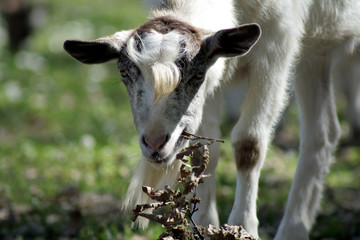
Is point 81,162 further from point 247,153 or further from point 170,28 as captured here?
point 170,28

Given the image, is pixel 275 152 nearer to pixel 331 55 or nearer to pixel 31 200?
pixel 331 55

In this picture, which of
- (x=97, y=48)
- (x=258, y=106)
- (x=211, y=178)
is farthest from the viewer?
(x=211, y=178)

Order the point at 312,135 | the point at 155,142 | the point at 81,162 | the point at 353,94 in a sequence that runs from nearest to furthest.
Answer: the point at 155,142 < the point at 312,135 < the point at 81,162 < the point at 353,94

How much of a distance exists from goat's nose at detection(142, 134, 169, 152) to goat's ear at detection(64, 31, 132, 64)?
61 cm

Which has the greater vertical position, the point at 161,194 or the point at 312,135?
the point at 312,135

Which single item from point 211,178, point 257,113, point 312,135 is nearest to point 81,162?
point 211,178

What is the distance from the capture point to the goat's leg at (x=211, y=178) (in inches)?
176

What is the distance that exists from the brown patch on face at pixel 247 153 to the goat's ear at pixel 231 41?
99cm

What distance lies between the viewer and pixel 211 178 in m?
4.60

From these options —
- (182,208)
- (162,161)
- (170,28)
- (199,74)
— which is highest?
(170,28)

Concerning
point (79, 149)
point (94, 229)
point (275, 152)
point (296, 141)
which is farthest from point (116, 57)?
point (296, 141)

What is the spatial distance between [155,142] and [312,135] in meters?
2.27

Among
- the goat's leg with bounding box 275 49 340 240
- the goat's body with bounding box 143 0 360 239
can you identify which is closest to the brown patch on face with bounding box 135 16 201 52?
the goat's body with bounding box 143 0 360 239

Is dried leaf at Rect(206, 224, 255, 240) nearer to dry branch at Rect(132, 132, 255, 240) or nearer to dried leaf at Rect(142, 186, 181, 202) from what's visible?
dry branch at Rect(132, 132, 255, 240)
